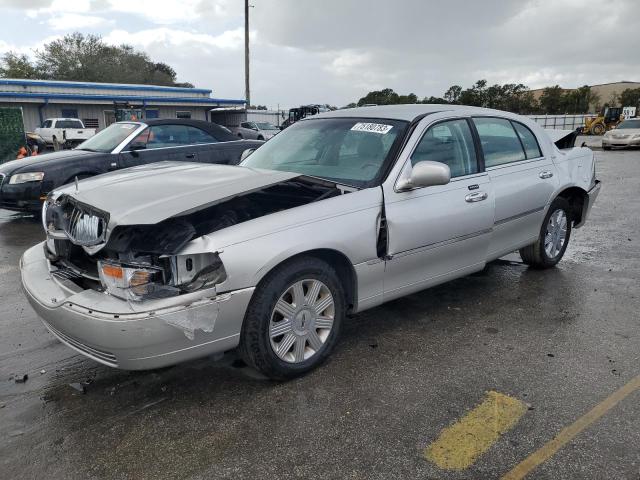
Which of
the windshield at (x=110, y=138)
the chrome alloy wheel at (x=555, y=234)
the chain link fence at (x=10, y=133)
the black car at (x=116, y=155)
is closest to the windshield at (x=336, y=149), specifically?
the chrome alloy wheel at (x=555, y=234)

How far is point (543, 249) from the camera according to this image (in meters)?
5.18

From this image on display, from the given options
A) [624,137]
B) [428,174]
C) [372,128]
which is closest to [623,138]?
[624,137]

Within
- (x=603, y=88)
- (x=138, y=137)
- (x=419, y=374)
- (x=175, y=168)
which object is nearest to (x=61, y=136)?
(x=138, y=137)

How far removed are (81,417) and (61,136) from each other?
26.4m

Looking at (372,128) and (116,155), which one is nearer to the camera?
(372,128)

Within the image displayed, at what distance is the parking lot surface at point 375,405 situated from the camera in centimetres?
246

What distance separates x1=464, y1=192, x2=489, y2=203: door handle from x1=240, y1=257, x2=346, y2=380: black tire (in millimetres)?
1367

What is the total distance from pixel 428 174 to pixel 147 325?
6.58 ft

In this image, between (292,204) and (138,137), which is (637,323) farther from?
(138,137)

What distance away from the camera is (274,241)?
2910 millimetres

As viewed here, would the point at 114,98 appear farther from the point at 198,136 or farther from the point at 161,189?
the point at 161,189

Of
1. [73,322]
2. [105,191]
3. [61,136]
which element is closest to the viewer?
[73,322]

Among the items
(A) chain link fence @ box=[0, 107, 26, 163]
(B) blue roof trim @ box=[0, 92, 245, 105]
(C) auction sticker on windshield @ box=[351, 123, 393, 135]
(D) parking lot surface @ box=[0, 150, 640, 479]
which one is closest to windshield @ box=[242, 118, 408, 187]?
(C) auction sticker on windshield @ box=[351, 123, 393, 135]

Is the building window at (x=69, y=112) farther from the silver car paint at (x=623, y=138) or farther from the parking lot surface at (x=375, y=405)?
the parking lot surface at (x=375, y=405)
